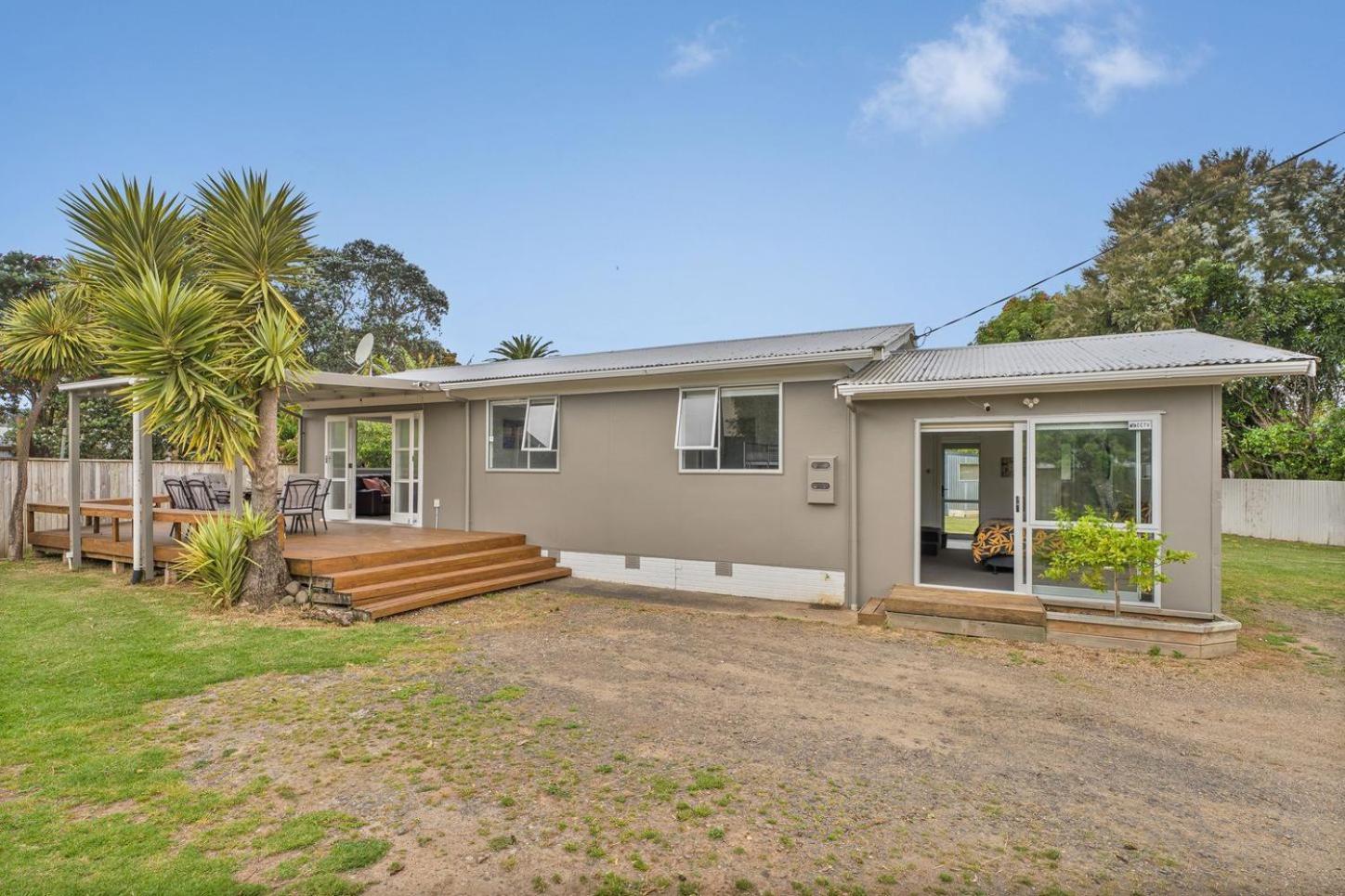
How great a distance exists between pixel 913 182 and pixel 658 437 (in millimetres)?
12516

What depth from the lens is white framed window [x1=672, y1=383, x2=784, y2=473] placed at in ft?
28.1

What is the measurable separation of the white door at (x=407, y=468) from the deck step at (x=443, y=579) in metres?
2.99

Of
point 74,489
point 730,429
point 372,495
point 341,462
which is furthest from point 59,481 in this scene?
point 730,429

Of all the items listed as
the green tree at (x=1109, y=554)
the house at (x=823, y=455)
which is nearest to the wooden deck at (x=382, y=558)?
the house at (x=823, y=455)

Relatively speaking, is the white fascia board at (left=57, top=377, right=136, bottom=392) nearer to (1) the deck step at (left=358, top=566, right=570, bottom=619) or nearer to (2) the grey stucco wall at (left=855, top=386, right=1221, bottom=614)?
(1) the deck step at (left=358, top=566, right=570, bottom=619)

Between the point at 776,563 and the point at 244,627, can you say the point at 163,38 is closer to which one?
the point at 244,627

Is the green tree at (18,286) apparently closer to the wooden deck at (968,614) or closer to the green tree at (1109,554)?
the wooden deck at (968,614)

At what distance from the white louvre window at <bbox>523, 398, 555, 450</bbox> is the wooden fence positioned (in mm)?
5505

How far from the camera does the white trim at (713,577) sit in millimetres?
8164

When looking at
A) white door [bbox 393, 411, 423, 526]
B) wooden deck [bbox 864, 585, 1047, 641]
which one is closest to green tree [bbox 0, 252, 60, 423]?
Answer: white door [bbox 393, 411, 423, 526]

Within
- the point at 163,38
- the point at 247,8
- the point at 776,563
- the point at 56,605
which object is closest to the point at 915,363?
the point at 776,563

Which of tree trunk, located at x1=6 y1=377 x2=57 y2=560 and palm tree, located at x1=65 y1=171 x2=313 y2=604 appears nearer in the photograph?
palm tree, located at x1=65 y1=171 x2=313 y2=604

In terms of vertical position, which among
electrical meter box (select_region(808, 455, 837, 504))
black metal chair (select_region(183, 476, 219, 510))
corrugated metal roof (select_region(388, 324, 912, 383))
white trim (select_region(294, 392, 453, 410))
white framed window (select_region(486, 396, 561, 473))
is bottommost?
black metal chair (select_region(183, 476, 219, 510))

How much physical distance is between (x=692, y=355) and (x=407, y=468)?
570 centimetres
